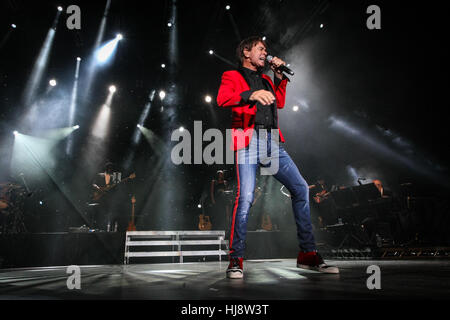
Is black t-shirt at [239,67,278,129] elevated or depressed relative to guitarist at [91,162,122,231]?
elevated

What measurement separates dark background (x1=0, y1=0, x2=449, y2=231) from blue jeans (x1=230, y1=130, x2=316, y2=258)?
20.0 feet

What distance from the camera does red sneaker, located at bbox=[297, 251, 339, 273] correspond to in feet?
6.72

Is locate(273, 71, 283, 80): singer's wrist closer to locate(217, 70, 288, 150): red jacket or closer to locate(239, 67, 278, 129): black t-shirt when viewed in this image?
locate(239, 67, 278, 129): black t-shirt

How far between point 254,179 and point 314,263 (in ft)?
2.57

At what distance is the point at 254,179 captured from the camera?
2.24 m

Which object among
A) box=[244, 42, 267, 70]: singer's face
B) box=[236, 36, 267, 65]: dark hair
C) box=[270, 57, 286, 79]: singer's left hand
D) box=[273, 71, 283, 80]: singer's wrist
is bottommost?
box=[273, 71, 283, 80]: singer's wrist

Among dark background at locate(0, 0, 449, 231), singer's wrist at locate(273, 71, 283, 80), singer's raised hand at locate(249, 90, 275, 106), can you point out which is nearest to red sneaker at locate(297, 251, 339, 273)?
singer's raised hand at locate(249, 90, 275, 106)

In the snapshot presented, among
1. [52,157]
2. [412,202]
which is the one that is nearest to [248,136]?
[412,202]

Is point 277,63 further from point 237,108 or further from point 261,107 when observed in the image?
point 237,108

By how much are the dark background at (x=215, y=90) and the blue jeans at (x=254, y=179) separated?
6.09 metres

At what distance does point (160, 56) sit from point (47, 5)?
11.6 feet

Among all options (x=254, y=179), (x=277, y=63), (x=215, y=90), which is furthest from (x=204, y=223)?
(x=277, y=63)

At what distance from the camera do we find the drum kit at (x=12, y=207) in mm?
6699

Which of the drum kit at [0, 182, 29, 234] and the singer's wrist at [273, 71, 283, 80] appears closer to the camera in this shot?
the singer's wrist at [273, 71, 283, 80]
